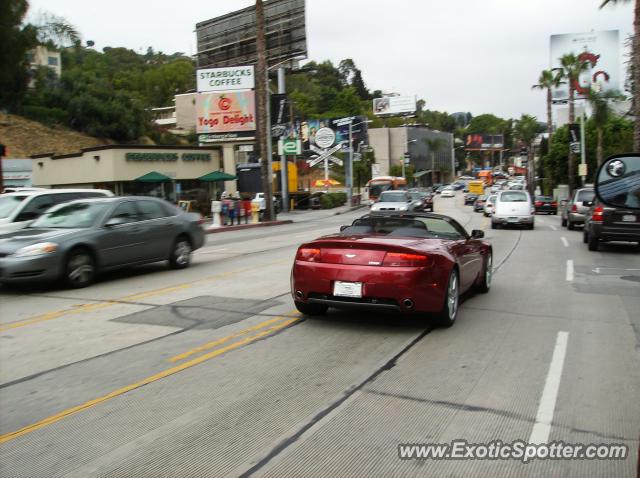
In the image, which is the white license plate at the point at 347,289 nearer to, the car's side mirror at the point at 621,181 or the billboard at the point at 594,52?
the car's side mirror at the point at 621,181

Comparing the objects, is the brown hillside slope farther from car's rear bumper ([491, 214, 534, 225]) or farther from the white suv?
the white suv

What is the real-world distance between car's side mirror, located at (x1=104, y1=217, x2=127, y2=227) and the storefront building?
2287 centimetres

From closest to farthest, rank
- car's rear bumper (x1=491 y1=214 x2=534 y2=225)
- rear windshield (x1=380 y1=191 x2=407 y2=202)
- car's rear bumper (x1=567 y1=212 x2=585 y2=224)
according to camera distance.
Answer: car's rear bumper (x1=567 y1=212 x2=585 y2=224) < car's rear bumper (x1=491 y1=214 x2=534 y2=225) < rear windshield (x1=380 y1=191 x2=407 y2=202)

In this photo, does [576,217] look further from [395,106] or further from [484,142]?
[484,142]

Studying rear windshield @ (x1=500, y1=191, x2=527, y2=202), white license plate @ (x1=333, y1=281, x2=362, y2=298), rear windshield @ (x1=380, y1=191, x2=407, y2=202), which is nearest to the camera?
white license plate @ (x1=333, y1=281, x2=362, y2=298)

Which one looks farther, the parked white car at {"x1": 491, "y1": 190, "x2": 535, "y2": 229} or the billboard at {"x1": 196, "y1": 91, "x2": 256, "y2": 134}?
the billboard at {"x1": 196, "y1": 91, "x2": 256, "y2": 134}

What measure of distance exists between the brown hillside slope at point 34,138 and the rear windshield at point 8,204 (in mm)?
43120

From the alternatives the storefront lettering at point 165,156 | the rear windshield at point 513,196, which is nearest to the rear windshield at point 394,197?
the rear windshield at point 513,196

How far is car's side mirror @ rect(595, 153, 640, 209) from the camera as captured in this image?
3879 millimetres

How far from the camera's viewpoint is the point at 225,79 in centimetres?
4300

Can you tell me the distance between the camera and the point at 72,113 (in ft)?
213

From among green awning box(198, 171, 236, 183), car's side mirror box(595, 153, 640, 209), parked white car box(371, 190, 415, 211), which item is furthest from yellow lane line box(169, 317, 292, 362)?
green awning box(198, 171, 236, 183)

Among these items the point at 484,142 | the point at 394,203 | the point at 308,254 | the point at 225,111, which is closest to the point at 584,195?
the point at 394,203

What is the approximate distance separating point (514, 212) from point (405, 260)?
20242mm
